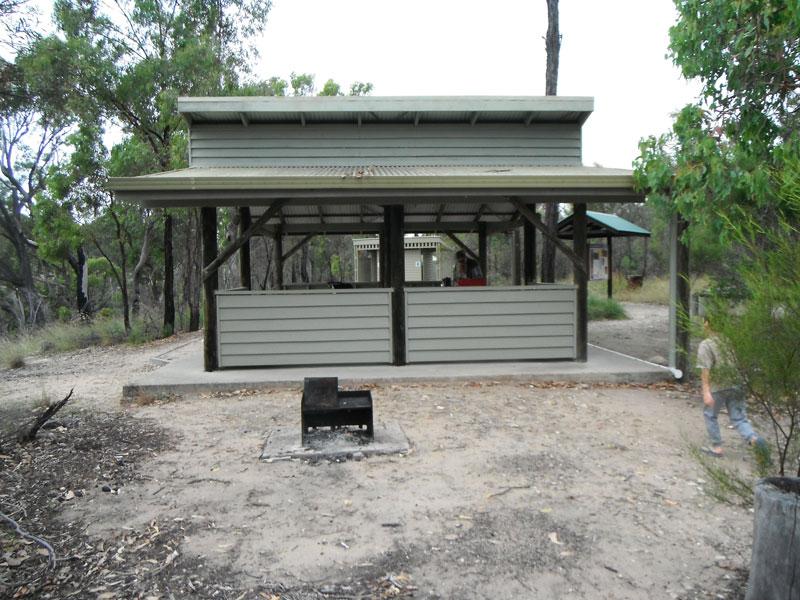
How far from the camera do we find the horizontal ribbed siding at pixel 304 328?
8.99m

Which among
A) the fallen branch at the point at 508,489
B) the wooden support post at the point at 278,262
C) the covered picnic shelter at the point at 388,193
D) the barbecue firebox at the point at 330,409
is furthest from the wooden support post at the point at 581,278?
the wooden support post at the point at 278,262

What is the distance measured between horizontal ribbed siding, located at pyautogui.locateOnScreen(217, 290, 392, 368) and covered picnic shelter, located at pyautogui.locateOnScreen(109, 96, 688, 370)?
0.02 metres

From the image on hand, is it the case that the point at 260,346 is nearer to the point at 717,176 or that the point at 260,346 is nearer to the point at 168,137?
the point at 717,176

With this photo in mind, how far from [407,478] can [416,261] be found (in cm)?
2447

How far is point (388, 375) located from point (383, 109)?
4.81 meters

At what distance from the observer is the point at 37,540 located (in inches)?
139

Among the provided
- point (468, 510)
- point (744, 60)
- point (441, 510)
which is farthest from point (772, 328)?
point (744, 60)

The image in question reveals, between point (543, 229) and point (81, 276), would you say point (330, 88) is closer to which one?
point (81, 276)

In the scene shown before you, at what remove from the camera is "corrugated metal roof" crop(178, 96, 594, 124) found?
410 inches

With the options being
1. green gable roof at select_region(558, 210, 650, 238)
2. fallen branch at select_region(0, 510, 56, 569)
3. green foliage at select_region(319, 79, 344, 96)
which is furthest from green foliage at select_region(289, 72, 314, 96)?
fallen branch at select_region(0, 510, 56, 569)

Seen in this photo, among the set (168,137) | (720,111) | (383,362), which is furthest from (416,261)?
(720,111)

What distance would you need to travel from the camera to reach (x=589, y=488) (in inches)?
176

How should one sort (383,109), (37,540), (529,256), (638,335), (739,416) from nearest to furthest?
(37,540), (739,416), (383,109), (529,256), (638,335)

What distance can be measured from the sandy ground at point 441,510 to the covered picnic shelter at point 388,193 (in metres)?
2.34
